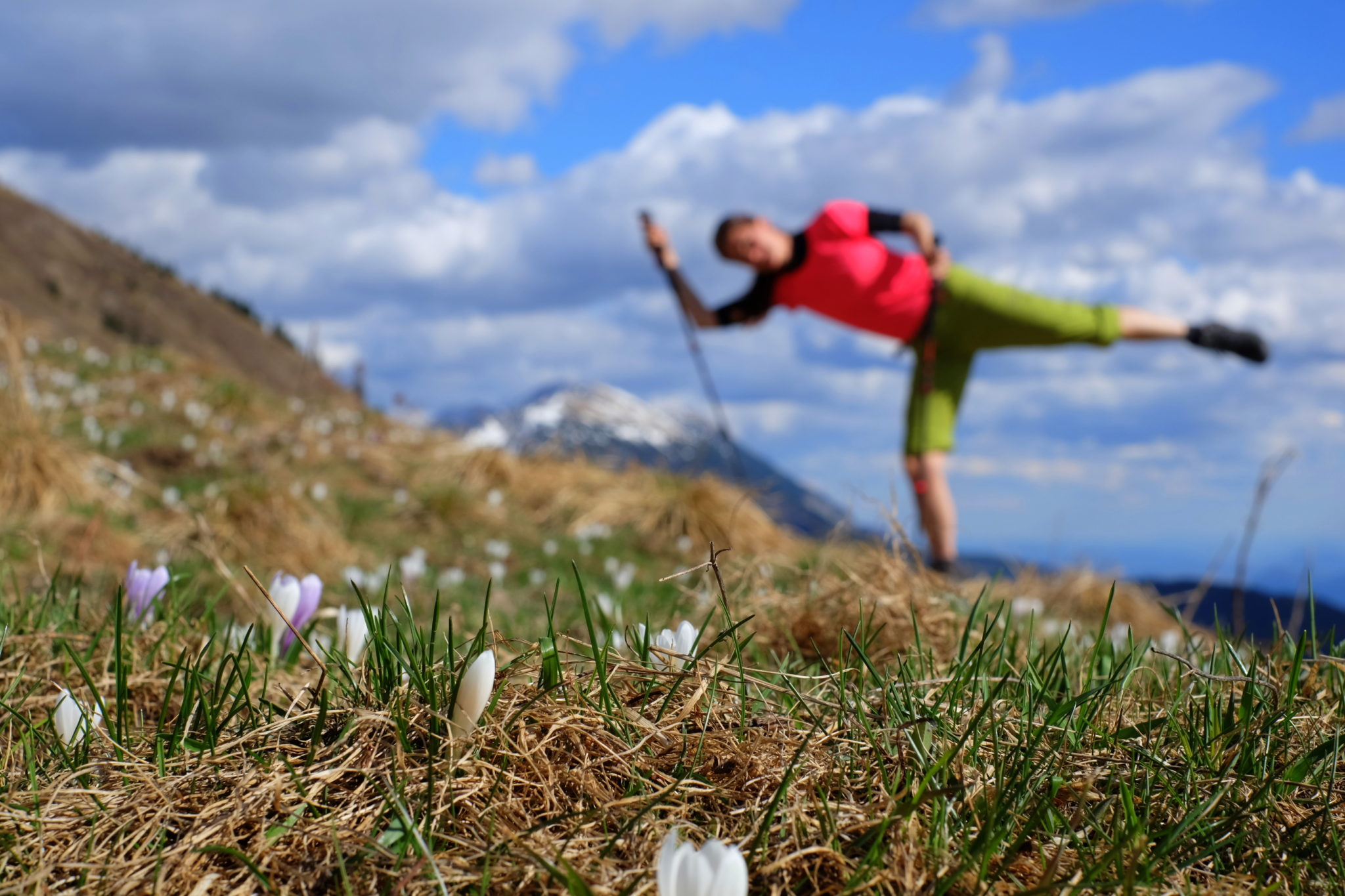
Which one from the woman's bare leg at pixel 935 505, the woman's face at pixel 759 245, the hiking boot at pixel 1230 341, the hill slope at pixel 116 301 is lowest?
the woman's bare leg at pixel 935 505

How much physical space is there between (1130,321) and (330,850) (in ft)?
24.6

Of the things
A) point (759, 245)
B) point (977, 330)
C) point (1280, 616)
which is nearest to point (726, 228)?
point (759, 245)

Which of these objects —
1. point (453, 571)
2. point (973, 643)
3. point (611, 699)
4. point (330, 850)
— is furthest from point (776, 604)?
point (453, 571)

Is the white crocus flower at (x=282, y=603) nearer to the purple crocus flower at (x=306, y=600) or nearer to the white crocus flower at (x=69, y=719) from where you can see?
the purple crocus flower at (x=306, y=600)

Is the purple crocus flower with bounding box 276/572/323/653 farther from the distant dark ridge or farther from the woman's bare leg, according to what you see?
the woman's bare leg

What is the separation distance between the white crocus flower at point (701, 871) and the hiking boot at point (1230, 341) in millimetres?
7795

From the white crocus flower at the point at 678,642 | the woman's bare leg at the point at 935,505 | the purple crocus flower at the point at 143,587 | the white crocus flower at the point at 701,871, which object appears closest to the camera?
the white crocus flower at the point at 701,871

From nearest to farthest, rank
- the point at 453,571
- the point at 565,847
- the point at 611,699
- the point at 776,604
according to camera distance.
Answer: the point at 565,847 → the point at 611,699 → the point at 776,604 → the point at 453,571

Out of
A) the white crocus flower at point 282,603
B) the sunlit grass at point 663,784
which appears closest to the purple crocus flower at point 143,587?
the white crocus flower at point 282,603

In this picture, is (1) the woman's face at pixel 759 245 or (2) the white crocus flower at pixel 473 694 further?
(1) the woman's face at pixel 759 245

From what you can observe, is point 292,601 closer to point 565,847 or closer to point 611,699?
point 611,699

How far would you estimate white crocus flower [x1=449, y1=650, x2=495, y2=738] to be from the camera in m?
1.62

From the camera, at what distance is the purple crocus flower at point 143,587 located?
2.75 m

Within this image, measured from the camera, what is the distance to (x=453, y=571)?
7.55 metres
